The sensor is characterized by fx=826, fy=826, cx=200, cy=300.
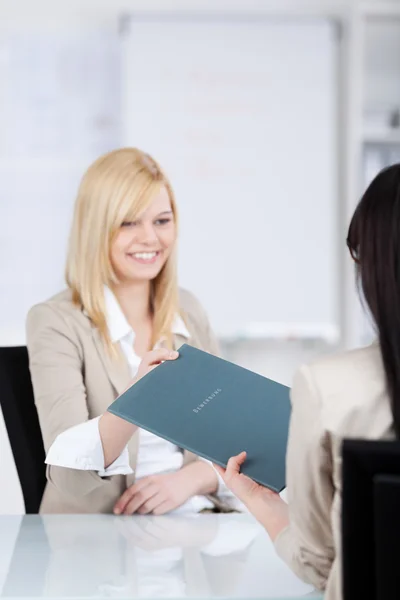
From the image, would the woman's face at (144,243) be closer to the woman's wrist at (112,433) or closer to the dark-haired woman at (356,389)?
the woman's wrist at (112,433)

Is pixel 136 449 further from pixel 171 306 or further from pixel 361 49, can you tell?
pixel 361 49

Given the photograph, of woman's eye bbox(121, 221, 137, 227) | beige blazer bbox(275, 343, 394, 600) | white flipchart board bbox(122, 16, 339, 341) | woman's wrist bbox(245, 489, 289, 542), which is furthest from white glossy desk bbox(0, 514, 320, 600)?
white flipchart board bbox(122, 16, 339, 341)

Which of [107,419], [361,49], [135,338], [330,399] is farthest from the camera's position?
[361,49]

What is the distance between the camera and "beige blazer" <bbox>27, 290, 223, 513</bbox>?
68.1 inches

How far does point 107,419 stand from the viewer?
1617 mm

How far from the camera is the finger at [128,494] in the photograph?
1.76m

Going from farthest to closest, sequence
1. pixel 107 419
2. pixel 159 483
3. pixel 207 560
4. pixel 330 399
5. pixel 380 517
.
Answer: pixel 159 483
pixel 107 419
pixel 207 560
pixel 330 399
pixel 380 517

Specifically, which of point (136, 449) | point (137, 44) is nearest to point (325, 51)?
point (137, 44)

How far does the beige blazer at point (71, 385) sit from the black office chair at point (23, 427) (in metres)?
0.05


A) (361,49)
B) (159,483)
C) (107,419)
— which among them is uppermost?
(361,49)

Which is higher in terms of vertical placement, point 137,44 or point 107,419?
point 137,44

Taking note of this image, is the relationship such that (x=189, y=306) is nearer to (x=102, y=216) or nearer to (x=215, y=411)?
(x=102, y=216)

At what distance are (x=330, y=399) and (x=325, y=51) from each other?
2650 mm

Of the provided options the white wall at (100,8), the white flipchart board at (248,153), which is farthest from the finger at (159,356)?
the white wall at (100,8)
